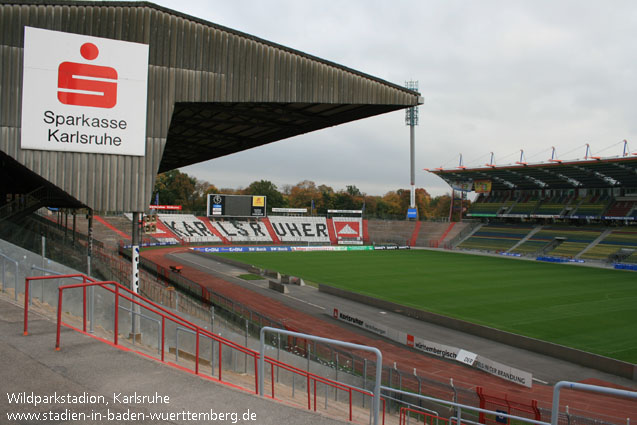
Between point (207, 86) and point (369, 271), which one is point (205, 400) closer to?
point (207, 86)

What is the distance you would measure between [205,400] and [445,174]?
82.9 metres

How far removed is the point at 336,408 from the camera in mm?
10805

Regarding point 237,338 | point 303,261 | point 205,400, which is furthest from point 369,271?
point 205,400

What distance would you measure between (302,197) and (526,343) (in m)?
121

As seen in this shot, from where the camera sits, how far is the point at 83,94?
1456 centimetres

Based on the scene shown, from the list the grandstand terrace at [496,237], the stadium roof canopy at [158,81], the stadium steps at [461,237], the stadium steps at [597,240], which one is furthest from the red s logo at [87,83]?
the stadium steps at [461,237]

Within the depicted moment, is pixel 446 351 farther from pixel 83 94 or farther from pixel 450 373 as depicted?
pixel 83 94

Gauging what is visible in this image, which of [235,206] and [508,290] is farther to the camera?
[235,206]

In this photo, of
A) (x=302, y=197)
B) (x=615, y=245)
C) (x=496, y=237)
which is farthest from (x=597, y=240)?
(x=302, y=197)

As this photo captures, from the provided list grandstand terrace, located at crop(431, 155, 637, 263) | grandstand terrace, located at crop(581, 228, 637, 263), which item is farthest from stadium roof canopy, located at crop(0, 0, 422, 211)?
grandstand terrace, located at crop(431, 155, 637, 263)

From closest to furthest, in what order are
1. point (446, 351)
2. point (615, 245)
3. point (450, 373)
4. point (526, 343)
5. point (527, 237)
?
point (450, 373) → point (446, 351) → point (526, 343) → point (615, 245) → point (527, 237)

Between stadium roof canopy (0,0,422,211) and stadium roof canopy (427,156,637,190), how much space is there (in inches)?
2183

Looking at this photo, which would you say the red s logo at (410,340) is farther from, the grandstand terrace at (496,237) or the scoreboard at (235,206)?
the scoreboard at (235,206)

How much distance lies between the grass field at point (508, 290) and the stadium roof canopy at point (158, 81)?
16.8 metres
